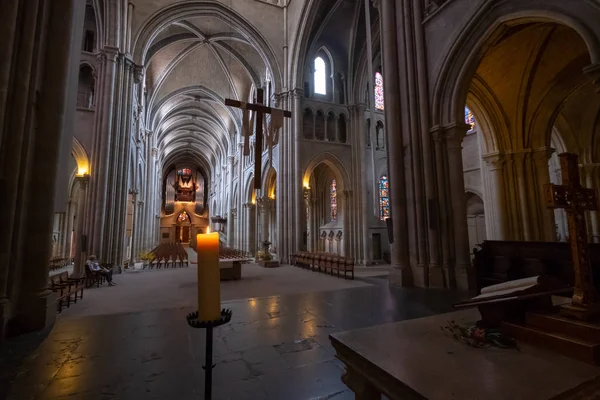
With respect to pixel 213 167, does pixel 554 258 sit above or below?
below

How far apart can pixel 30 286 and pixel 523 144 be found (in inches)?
509

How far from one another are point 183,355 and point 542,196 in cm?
1128

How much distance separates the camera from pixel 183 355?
3.09 m

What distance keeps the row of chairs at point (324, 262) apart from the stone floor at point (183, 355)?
13.4 ft

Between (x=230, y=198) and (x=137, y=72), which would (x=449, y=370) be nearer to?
(x=137, y=72)

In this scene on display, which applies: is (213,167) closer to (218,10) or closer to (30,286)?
(218,10)

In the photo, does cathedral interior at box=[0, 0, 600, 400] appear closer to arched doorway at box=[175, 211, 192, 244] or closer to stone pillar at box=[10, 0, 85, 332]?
stone pillar at box=[10, 0, 85, 332]

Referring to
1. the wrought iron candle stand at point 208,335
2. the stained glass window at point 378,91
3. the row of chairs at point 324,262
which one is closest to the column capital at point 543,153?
the row of chairs at point 324,262

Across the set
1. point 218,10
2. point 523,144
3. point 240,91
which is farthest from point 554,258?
point 240,91

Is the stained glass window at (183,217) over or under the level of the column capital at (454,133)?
over

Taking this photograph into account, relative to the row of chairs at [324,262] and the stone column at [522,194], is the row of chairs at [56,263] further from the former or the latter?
the stone column at [522,194]

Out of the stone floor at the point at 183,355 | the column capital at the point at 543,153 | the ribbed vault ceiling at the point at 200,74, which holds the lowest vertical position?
the stone floor at the point at 183,355

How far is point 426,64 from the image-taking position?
7.55 m

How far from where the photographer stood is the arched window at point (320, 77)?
57.5ft
